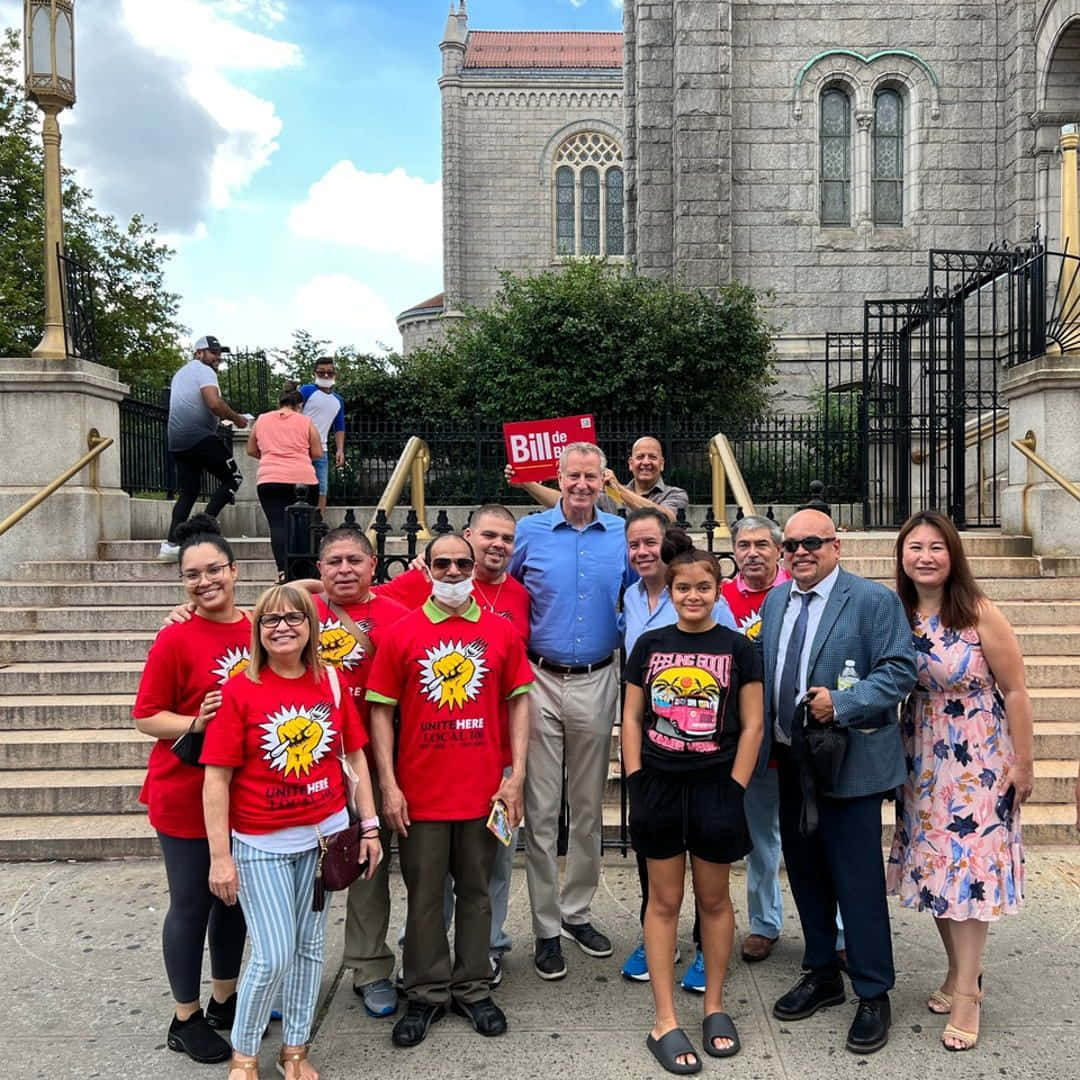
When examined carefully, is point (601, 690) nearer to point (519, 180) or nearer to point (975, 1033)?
point (975, 1033)

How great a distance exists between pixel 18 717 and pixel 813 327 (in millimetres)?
15450

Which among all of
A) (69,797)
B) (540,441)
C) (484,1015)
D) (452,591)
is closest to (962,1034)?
(484,1015)

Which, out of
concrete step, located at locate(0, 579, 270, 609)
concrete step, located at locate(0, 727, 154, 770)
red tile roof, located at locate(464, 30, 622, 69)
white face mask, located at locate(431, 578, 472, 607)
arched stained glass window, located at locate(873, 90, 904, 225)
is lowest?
concrete step, located at locate(0, 727, 154, 770)

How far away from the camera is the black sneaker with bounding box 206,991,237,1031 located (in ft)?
12.0

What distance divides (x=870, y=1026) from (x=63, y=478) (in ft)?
24.7

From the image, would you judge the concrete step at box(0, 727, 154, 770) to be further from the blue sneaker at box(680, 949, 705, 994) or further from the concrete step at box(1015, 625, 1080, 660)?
the blue sneaker at box(680, 949, 705, 994)

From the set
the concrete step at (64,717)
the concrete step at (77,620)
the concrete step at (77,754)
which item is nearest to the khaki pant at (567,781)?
the concrete step at (77,754)

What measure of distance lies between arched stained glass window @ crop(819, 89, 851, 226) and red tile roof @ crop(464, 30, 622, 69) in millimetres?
27395

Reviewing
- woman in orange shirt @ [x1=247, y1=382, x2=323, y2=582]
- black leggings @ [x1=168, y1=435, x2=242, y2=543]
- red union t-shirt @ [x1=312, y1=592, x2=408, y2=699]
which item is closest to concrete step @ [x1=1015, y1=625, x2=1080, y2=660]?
black leggings @ [x1=168, y1=435, x2=242, y2=543]

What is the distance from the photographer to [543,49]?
45.5m

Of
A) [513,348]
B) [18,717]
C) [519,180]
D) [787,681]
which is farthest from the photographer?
[519,180]

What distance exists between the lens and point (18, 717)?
22.0 feet

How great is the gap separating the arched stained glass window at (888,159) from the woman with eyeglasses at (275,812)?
59.1 feet

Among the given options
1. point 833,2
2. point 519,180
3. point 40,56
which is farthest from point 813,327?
point 519,180
